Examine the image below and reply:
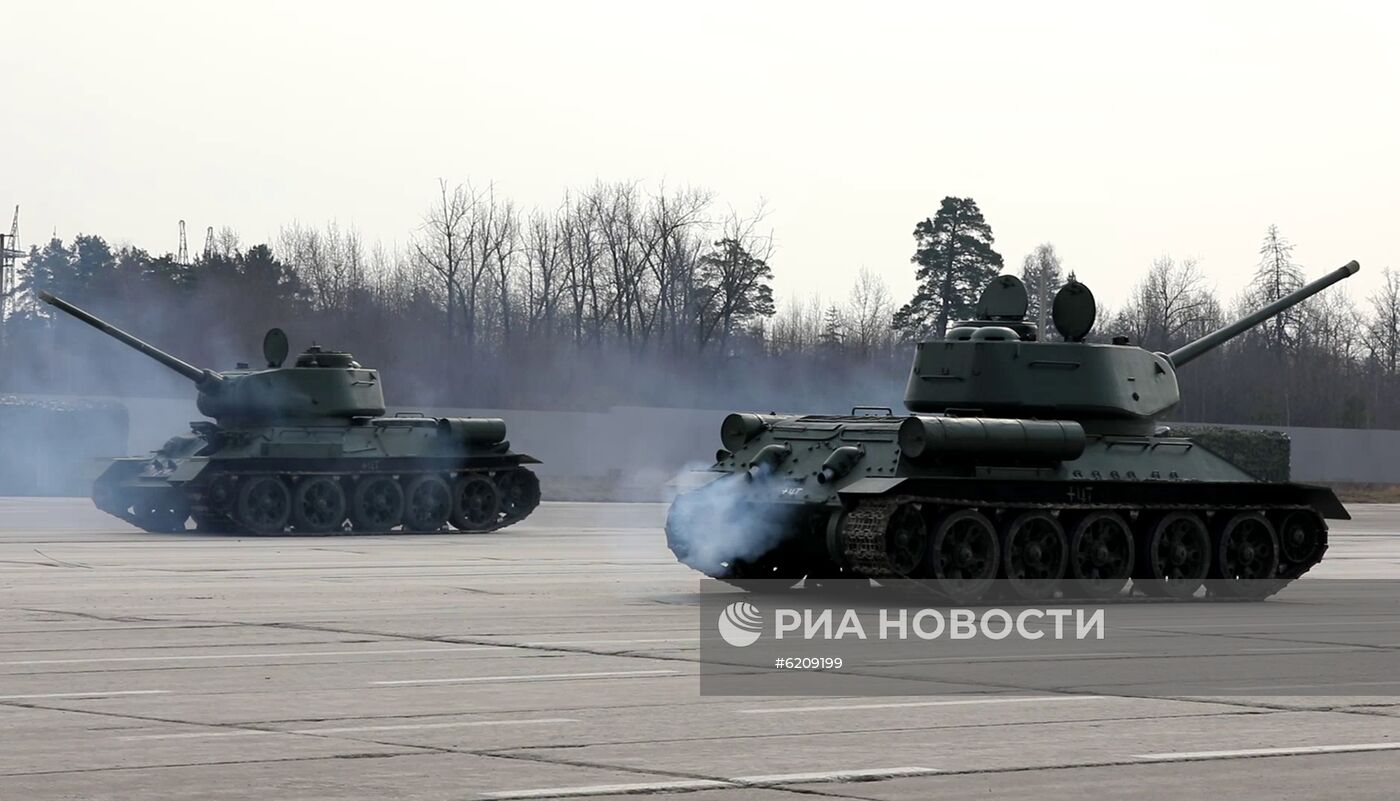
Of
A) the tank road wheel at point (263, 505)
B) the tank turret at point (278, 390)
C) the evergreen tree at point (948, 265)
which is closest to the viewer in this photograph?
the tank road wheel at point (263, 505)

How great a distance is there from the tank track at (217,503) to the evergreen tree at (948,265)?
42389mm

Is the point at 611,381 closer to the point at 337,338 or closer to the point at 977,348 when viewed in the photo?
the point at 337,338

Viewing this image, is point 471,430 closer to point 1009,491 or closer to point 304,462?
point 304,462

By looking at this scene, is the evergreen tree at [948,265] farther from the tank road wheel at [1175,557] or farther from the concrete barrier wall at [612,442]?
the tank road wheel at [1175,557]

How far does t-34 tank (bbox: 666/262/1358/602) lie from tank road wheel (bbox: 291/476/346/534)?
13.4m

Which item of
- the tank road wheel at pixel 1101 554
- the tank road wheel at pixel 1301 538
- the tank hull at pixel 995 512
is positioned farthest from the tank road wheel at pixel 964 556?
the tank road wheel at pixel 1301 538

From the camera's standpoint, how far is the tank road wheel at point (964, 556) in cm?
1905

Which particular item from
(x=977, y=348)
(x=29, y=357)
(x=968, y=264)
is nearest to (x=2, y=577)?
(x=977, y=348)

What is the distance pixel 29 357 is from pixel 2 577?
3965cm

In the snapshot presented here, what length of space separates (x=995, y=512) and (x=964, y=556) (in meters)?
0.59

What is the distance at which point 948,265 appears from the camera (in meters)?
77.2

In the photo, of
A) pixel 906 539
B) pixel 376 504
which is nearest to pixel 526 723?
pixel 906 539

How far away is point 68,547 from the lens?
2673cm

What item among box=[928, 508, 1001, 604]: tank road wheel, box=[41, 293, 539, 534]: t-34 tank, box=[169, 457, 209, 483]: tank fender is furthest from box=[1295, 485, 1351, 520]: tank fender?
box=[169, 457, 209, 483]: tank fender
